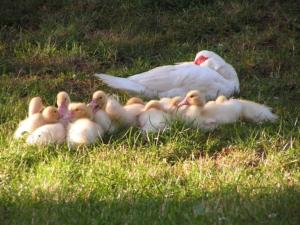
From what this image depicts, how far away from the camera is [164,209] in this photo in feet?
12.5

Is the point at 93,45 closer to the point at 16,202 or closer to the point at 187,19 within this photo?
the point at 187,19

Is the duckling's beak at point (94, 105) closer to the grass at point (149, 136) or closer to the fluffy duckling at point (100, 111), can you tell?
the fluffy duckling at point (100, 111)

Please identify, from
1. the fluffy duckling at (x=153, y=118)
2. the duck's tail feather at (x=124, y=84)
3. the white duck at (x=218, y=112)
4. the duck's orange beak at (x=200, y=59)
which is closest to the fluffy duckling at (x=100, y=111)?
the fluffy duckling at (x=153, y=118)

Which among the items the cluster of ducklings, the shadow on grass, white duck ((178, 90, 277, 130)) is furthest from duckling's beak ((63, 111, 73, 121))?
the shadow on grass

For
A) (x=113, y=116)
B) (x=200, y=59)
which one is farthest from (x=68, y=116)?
(x=200, y=59)

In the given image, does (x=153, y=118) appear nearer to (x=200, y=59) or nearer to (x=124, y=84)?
(x=124, y=84)

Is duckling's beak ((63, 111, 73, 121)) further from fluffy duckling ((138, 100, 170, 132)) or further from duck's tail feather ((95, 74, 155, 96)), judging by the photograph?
duck's tail feather ((95, 74, 155, 96))

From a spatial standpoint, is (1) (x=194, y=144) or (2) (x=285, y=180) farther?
(1) (x=194, y=144)

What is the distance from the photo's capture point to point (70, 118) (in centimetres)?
499

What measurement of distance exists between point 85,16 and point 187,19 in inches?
51.6

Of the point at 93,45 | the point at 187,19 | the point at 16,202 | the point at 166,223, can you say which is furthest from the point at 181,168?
the point at 187,19

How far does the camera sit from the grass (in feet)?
12.7

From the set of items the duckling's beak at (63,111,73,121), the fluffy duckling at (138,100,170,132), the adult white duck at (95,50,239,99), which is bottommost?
the adult white duck at (95,50,239,99)

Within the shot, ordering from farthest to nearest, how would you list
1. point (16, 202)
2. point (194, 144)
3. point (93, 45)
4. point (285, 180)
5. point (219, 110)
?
point (93, 45)
point (219, 110)
point (194, 144)
point (285, 180)
point (16, 202)
